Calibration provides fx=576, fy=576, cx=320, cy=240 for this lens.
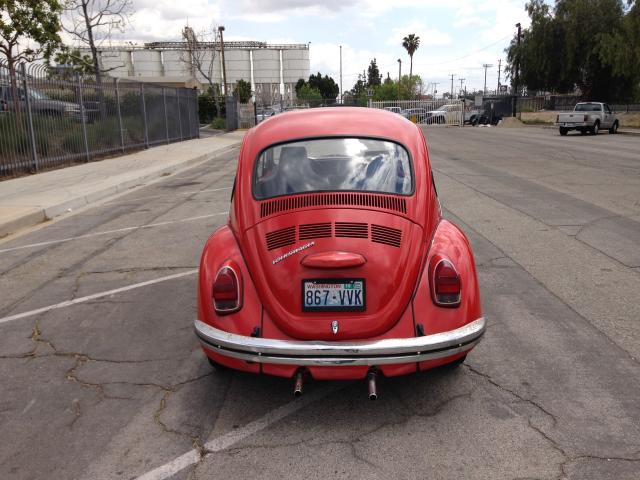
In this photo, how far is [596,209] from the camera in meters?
9.72

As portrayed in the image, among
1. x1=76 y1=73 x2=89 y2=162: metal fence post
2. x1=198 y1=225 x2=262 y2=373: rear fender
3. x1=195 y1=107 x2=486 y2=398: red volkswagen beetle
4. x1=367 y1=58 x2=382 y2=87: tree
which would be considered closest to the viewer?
x1=195 y1=107 x2=486 y2=398: red volkswagen beetle

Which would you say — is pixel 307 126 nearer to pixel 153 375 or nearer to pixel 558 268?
pixel 153 375

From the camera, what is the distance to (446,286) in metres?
3.45

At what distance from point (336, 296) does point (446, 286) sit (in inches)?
26.9

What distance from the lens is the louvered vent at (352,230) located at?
342cm

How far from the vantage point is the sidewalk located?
9.89m

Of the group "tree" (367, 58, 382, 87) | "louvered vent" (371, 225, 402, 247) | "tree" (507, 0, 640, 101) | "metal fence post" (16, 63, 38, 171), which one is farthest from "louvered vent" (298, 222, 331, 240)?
"tree" (367, 58, 382, 87)

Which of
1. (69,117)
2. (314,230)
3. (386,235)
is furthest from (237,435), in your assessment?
(69,117)

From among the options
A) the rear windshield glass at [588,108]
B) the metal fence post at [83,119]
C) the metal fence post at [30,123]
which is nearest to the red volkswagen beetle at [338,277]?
the metal fence post at [30,123]

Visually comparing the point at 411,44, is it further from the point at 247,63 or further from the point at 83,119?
the point at 83,119

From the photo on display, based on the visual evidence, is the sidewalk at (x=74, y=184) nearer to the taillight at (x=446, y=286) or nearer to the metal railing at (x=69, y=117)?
the metal railing at (x=69, y=117)

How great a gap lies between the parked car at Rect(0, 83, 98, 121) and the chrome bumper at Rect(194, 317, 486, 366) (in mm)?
12886

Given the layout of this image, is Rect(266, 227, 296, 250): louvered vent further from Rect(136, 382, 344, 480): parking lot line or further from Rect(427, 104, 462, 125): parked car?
Rect(427, 104, 462, 125): parked car

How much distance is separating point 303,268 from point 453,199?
26.3 ft
